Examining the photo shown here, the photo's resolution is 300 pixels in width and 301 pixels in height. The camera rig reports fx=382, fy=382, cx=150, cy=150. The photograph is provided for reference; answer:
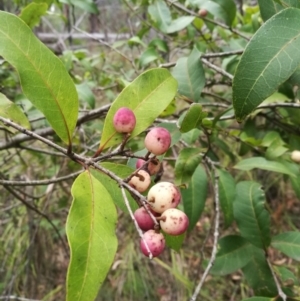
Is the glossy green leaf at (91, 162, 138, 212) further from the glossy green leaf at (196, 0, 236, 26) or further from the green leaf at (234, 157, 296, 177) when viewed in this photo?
the glossy green leaf at (196, 0, 236, 26)

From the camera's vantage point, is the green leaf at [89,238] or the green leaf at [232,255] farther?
the green leaf at [232,255]

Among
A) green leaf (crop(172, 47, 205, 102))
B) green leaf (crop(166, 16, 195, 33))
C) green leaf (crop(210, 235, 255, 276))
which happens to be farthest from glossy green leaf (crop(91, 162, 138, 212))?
green leaf (crop(166, 16, 195, 33))

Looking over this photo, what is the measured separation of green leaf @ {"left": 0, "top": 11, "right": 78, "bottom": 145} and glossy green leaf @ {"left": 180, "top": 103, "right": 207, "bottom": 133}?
179 millimetres

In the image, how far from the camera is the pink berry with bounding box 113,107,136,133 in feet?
1.87

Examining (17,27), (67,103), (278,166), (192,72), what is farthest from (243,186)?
(17,27)

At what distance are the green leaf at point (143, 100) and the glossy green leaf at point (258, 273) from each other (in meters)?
0.57

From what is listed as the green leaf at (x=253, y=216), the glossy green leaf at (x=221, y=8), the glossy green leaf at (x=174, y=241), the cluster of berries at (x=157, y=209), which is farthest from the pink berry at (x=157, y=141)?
the glossy green leaf at (x=221, y=8)

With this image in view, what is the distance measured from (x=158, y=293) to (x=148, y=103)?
1893mm

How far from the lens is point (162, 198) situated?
A: 481mm

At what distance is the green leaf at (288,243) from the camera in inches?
37.4

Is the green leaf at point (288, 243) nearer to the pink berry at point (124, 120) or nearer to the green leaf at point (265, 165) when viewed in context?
the green leaf at point (265, 165)

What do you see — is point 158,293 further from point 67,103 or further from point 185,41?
point 67,103

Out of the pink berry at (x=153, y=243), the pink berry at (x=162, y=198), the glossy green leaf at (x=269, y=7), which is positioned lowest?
the pink berry at (x=153, y=243)

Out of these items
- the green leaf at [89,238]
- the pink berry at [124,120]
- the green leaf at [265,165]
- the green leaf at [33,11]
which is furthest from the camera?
the green leaf at [33,11]
